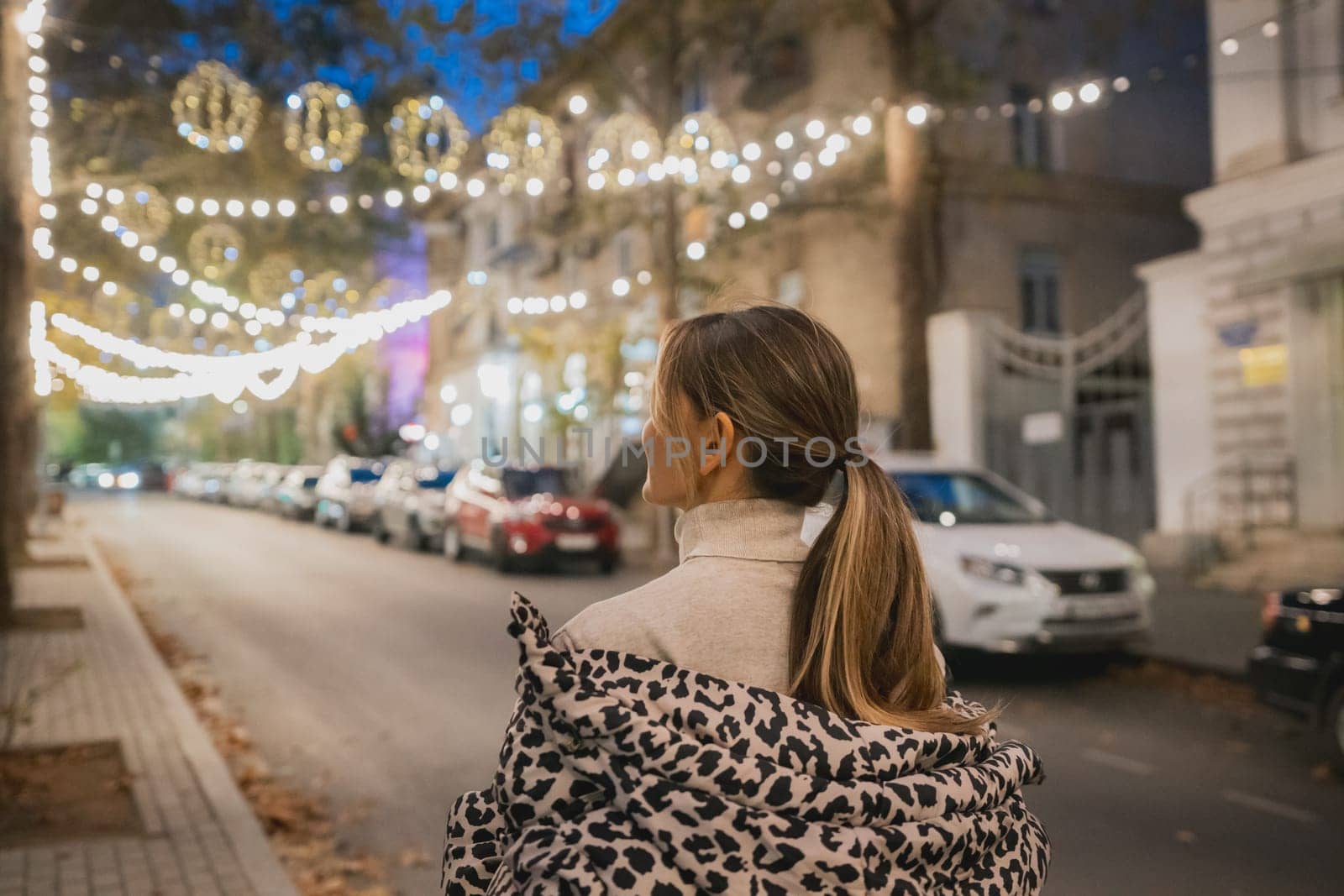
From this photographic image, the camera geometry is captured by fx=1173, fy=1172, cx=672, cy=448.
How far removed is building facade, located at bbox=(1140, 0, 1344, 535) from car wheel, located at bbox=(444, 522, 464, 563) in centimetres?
1173

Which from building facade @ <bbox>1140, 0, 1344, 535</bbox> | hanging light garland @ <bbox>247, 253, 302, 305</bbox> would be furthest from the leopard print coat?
hanging light garland @ <bbox>247, 253, 302, 305</bbox>

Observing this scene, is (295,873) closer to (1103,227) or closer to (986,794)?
Answer: (986,794)

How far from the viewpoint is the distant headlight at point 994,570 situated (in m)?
9.57

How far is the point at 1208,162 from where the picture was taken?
2591 cm

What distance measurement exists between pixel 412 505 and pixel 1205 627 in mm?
15645

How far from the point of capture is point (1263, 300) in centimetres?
1652

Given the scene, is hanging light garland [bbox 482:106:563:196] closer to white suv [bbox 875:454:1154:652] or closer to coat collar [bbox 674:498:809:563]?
white suv [bbox 875:454:1154:652]

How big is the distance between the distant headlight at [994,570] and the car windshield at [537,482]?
10576mm

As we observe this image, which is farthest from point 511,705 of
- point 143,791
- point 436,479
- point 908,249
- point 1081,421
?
point 436,479

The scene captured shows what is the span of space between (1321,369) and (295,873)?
15.3m

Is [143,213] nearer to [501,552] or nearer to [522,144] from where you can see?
[522,144]

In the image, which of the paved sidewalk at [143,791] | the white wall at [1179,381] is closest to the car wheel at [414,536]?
the paved sidewalk at [143,791]

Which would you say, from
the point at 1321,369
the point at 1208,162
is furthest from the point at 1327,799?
the point at 1208,162

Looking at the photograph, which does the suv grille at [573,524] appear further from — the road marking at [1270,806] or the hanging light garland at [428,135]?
the road marking at [1270,806]
